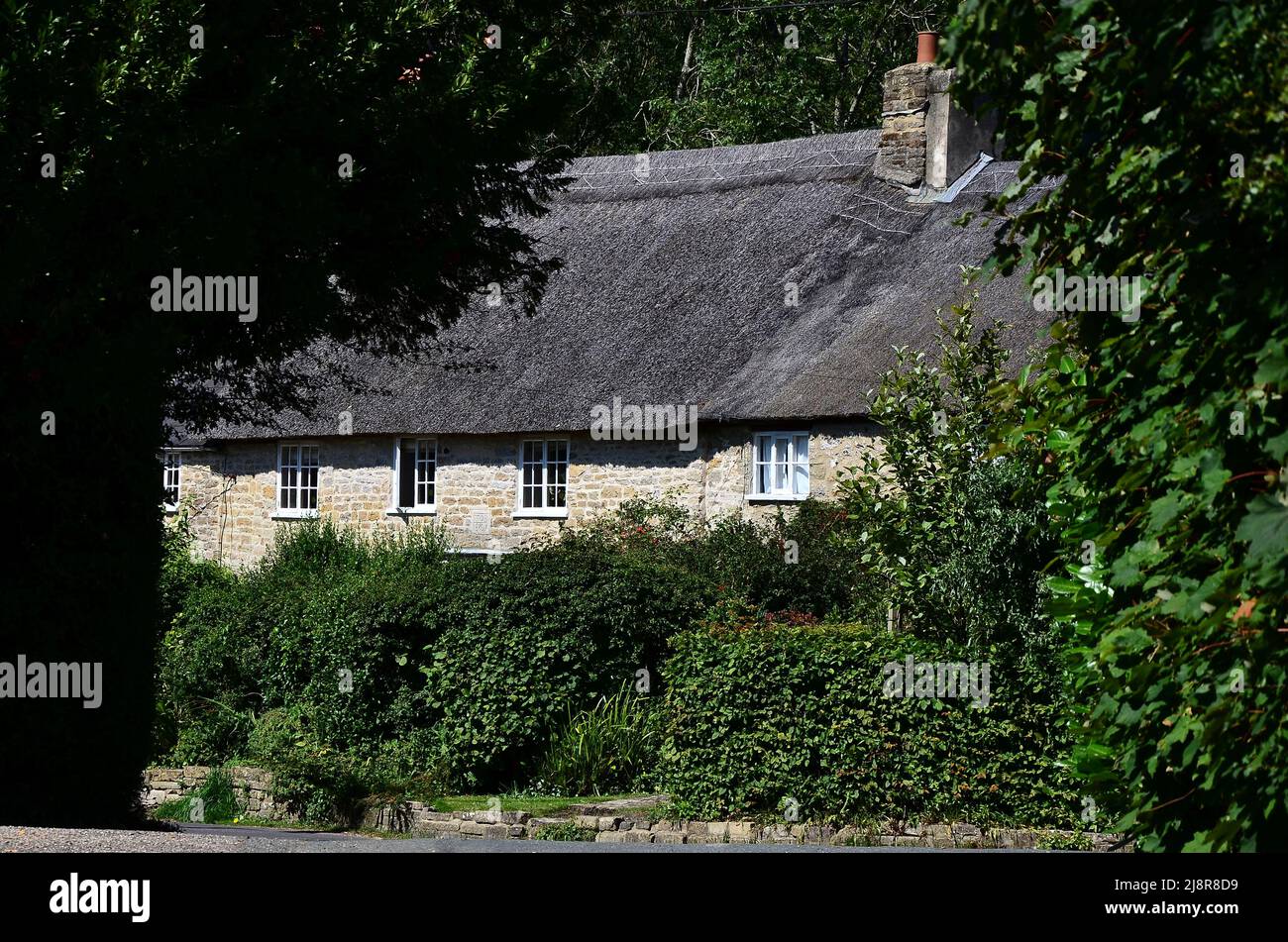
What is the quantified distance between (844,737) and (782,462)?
10.2 metres

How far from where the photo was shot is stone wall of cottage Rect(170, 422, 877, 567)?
2127 cm

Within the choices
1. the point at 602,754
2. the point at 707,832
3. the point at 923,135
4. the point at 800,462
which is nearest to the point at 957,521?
the point at 707,832

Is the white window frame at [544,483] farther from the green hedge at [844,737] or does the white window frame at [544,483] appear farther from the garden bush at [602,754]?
the green hedge at [844,737]

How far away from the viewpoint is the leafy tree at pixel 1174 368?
136 inches

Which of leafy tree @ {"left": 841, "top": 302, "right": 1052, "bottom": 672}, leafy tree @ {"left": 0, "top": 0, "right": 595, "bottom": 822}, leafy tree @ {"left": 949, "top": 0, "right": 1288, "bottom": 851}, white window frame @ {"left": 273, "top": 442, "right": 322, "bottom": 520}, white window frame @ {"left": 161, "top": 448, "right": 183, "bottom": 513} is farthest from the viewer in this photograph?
white window frame @ {"left": 161, "top": 448, "right": 183, "bottom": 513}

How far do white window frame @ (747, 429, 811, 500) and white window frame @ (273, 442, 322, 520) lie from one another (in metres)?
8.41

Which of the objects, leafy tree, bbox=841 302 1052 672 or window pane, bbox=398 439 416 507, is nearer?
leafy tree, bbox=841 302 1052 672

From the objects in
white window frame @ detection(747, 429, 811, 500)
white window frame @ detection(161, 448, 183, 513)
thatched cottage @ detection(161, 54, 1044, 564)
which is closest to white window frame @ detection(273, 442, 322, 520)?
thatched cottage @ detection(161, 54, 1044, 564)

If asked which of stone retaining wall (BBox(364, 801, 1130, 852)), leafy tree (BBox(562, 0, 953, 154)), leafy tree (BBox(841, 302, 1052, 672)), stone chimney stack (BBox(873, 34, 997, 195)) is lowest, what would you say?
stone retaining wall (BBox(364, 801, 1130, 852))

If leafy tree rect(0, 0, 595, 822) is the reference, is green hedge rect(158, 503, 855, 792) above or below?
below

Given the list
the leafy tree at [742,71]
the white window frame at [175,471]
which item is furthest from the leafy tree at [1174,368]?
the leafy tree at [742,71]

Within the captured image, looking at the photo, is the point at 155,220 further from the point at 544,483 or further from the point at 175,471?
the point at 175,471

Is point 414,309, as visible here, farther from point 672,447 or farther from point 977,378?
point 672,447

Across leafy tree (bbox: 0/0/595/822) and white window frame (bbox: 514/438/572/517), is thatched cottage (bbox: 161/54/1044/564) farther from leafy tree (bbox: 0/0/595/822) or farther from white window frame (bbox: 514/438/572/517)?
leafy tree (bbox: 0/0/595/822)
